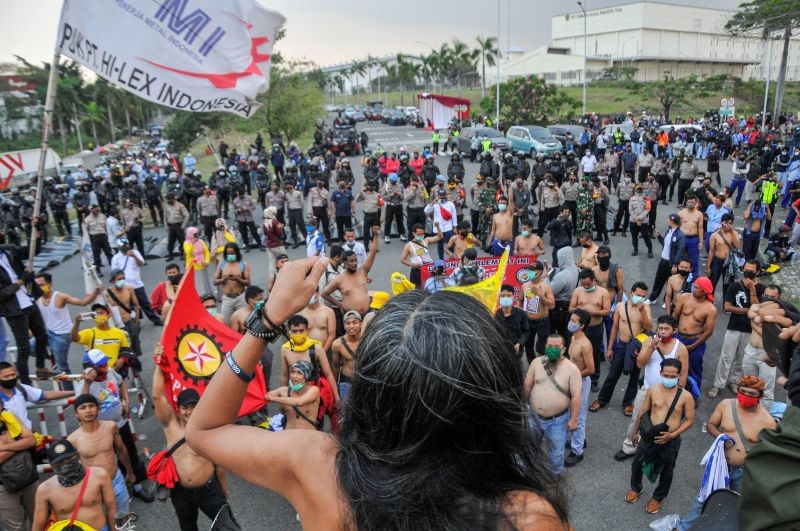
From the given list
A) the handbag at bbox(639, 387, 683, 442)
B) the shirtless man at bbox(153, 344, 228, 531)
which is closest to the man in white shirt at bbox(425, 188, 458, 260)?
the handbag at bbox(639, 387, 683, 442)

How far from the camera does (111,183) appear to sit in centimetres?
1839

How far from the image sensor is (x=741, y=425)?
4.56 metres

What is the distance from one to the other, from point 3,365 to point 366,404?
556cm

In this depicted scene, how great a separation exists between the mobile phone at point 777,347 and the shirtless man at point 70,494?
4833 millimetres

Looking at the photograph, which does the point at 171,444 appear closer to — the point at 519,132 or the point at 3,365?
the point at 3,365

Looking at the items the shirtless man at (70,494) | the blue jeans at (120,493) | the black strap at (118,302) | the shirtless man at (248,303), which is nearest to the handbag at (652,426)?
the shirtless man at (248,303)

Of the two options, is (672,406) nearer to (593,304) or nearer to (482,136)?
(593,304)

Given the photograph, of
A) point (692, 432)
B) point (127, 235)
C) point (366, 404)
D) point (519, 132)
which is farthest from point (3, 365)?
point (519, 132)

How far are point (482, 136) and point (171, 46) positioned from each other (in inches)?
910

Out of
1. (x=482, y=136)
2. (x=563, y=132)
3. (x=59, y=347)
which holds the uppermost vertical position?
(x=482, y=136)

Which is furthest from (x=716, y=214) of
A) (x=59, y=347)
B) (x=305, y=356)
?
(x=59, y=347)

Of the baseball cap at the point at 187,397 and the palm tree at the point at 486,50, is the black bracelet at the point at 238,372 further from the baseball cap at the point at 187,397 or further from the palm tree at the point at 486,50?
the palm tree at the point at 486,50

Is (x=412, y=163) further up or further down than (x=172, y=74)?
further down

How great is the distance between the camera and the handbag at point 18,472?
4.66 metres
